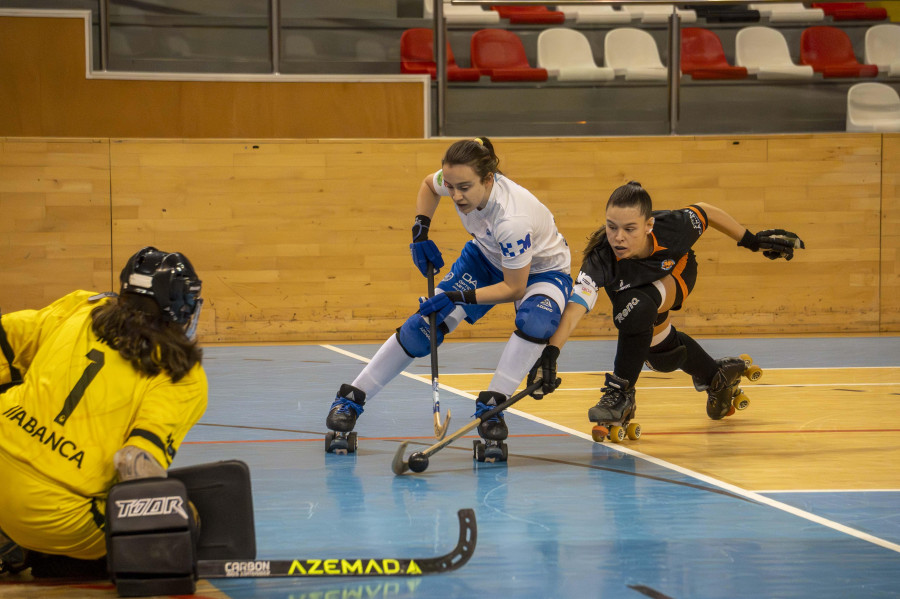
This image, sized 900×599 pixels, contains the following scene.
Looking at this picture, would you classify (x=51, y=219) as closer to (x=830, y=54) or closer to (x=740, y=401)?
(x=740, y=401)

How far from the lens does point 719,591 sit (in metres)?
2.30

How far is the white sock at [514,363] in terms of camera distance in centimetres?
408

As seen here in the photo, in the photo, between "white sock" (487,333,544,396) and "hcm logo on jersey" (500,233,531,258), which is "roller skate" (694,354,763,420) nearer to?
"white sock" (487,333,544,396)

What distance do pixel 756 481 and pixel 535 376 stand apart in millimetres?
969

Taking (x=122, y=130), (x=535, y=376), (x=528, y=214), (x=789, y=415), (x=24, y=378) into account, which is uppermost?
(x=122, y=130)

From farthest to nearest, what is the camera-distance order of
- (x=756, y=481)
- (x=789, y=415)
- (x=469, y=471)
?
(x=789, y=415) → (x=469, y=471) → (x=756, y=481)

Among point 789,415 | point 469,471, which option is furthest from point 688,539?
point 789,415

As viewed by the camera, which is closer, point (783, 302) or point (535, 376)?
point (535, 376)

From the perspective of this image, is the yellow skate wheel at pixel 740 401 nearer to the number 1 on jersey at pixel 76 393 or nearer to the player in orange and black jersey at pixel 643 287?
the player in orange and black jersey at pixel 643 287

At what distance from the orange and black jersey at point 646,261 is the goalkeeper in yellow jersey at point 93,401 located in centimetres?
235

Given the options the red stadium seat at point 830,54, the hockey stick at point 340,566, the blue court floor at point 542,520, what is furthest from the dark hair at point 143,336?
the red stadium seat at point 830,54

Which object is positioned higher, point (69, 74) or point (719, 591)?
point (69, 74)

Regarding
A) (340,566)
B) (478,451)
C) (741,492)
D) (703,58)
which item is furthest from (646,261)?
(703,58)

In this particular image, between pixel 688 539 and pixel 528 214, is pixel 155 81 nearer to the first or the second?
pixel 528 214
